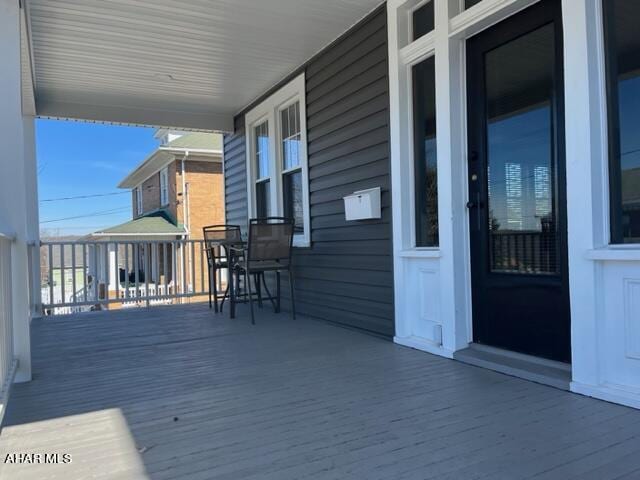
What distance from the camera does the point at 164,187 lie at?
14.1 metres

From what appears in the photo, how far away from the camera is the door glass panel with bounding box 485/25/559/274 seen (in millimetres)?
2523

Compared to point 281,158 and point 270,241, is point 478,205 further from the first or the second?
point 281,158

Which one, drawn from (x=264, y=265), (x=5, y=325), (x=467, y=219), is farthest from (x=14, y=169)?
(x=467, y=219)

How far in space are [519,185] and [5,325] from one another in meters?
2.82

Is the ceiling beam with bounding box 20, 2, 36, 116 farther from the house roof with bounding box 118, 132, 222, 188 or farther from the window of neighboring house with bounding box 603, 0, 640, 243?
the house roof with bounding box 118, 132, 222, 188

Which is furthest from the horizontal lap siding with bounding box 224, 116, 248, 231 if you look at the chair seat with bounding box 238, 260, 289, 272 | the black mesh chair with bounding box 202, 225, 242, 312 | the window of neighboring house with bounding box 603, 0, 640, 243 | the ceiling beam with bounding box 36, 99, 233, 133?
the window of neighboring house with bounding box 603, 0, 640, 243

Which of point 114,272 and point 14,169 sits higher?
point 14,169

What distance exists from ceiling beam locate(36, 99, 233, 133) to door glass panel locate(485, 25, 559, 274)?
4632mm

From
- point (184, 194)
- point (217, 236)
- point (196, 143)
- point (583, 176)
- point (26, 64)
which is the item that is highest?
point (196, 143)

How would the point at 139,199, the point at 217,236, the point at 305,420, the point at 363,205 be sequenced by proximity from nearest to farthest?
the point at 305,420
the point at 363,205
the point at 217,236
the point at 139,199

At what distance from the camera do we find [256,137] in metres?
6.32

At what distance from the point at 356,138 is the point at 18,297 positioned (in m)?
2.71

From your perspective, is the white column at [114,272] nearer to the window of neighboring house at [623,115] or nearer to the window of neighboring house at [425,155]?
the window of neighboring house at [425,155]

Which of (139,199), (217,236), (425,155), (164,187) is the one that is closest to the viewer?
(425,155)
